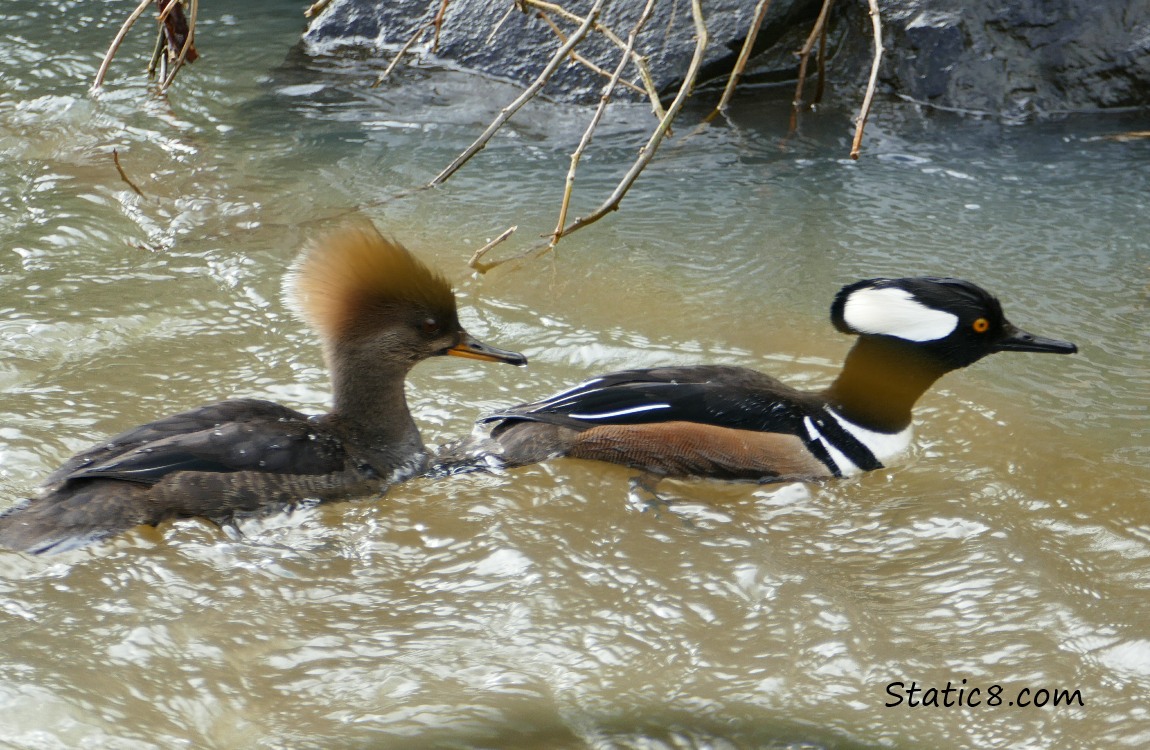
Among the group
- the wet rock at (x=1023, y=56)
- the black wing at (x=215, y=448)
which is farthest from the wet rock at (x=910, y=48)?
the black wing at (x=215, y=448)

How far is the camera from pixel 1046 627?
3.51 meters

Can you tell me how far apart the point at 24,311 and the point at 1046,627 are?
4.48 m

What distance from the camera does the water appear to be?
10.3ft

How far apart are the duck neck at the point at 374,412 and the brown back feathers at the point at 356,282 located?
6.9 inches

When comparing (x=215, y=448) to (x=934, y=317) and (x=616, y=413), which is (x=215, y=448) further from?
(x=934, y=317)

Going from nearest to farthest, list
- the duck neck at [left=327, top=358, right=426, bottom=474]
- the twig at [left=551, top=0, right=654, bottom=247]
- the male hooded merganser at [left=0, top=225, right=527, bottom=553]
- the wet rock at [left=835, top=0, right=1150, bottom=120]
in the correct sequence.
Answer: the male hooded merganser at [left=0, top=225, right=527, bottom=553]
the twig at [left=551, top=0, right=654, bottom=247]
the duck neck at [left=327, top=358, right=426, bottom=474]
the wet rock at [left=835, top=0, right=1150, bottom=120]

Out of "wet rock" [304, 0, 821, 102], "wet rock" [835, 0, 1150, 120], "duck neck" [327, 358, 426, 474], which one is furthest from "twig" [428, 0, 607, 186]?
"wet rock" [835, 0, 1150, 120]

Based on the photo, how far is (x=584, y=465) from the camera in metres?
4.50

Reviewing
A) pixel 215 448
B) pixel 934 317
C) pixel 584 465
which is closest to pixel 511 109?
pixel 584 465

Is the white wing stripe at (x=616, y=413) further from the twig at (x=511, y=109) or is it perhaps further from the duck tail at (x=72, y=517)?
the duck tail at (x=72, y=517)

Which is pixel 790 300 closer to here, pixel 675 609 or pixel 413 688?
pixel 675 609

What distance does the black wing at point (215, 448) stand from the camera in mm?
3838

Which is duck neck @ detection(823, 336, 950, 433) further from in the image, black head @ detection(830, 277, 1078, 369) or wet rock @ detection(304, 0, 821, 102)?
wet rock @ detection(304, 0, 821, 102)

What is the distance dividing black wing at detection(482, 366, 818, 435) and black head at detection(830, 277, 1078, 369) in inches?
17.3
